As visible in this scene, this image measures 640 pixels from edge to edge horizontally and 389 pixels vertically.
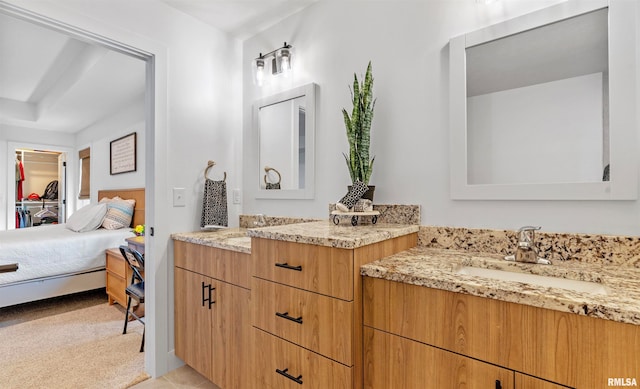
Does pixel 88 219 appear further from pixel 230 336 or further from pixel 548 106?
pixel 548 106

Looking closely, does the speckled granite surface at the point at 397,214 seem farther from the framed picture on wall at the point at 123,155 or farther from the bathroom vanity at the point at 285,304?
the framed picture on wall at the point at 123,155

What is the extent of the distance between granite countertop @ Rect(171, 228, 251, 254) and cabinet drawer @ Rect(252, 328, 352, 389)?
0.42m

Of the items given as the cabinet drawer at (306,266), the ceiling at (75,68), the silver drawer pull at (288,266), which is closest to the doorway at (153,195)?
the ceiling at (75,68)

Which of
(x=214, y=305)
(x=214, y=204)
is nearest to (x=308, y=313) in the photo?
(x=214, y=305)

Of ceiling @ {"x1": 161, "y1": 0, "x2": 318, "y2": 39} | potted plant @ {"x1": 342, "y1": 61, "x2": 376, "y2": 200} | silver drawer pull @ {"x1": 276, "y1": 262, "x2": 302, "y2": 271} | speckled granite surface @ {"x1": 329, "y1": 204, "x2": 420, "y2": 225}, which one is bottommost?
silver drawer pull @ {"x1": 276, "y1": 262, "x2": 302, "y2": 271}

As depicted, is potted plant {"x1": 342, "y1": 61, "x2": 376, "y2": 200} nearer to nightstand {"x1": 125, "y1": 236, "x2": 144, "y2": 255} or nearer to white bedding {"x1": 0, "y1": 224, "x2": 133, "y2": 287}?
nightstand {"x1": 125, "y1": 236, "x2": 144, "y2": 255}

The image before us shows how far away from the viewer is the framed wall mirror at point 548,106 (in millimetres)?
1146

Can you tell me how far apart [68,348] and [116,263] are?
0.84 metres

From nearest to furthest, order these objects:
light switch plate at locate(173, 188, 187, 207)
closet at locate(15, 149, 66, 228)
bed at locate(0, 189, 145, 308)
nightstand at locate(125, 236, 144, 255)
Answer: light switch plate at locate(173, 188, 187, 207) < nightstand at locate(125, 236, 144, 255) < bed at locate(0, 189, 145, 308) < closet at locate(15, 149, 66, 228)

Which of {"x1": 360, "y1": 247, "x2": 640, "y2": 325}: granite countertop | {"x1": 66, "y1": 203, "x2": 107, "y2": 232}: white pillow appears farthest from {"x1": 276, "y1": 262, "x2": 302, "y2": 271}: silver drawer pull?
{"x1": 66, "y1": 203, "x2": 107, "y2": 232}: white pillow

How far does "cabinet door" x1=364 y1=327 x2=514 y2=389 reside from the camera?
35.2 inches

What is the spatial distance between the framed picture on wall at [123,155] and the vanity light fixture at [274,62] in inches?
96.1

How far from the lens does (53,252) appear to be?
3.03 meters

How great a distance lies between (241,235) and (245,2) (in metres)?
1.49
